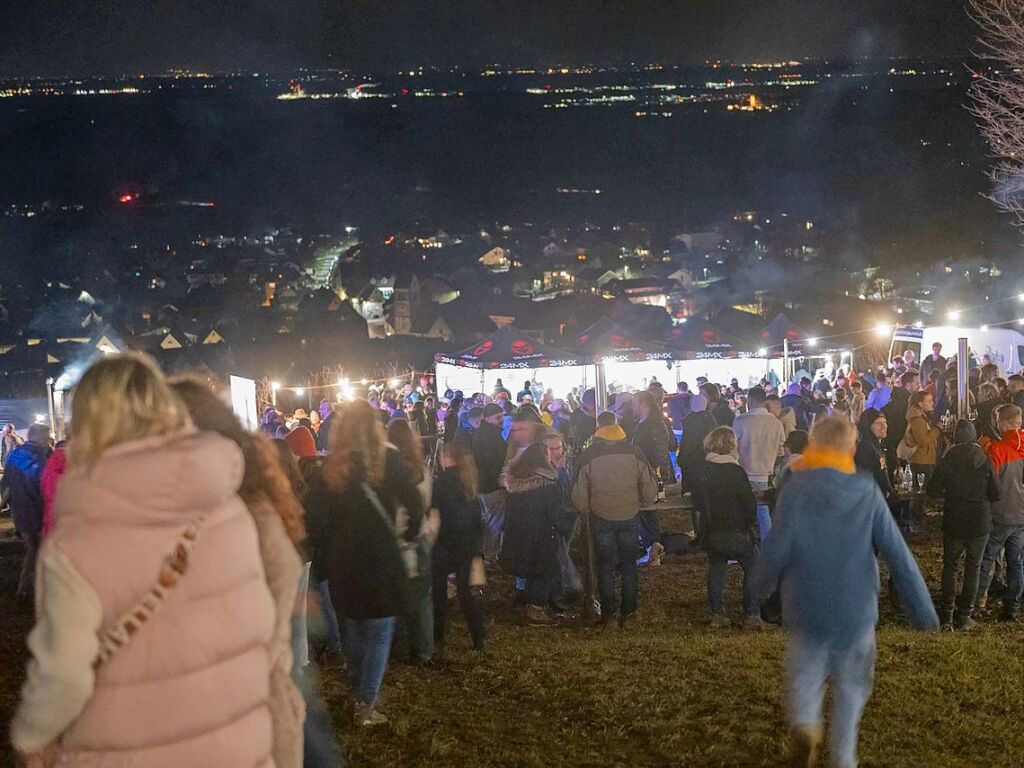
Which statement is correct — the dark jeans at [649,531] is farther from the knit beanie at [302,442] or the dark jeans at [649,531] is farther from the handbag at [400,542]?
the handbag at [400,542]

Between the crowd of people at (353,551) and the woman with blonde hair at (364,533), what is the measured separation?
15 millimetres

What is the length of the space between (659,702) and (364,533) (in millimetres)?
2231

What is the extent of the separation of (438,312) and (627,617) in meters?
66.1

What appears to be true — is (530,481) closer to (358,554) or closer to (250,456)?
(358,554)

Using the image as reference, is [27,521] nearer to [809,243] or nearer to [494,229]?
[809,243]

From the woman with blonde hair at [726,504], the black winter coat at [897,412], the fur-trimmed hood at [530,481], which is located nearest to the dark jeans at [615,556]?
the fur-trimmed hood at [530,481]

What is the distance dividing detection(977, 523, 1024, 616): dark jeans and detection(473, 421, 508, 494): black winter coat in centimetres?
476

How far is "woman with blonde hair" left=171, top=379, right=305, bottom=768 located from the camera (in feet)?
8.33

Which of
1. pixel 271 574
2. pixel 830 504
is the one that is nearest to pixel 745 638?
pixel 830 504

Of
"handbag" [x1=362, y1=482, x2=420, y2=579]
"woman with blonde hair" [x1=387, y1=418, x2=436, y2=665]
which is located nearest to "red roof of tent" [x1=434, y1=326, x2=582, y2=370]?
"woman with blonde hair" [x1=387, y1=418, x2=436, y2=665]

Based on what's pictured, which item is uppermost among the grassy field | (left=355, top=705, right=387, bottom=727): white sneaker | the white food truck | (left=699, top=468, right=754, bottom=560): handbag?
the white food truck

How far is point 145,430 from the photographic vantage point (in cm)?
213

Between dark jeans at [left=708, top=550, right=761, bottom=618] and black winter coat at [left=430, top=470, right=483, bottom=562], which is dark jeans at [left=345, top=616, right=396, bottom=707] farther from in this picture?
dark jeans at [left=708, top=550, right=761, bottom=618]

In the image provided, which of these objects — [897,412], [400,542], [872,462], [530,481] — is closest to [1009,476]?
[872,462]
